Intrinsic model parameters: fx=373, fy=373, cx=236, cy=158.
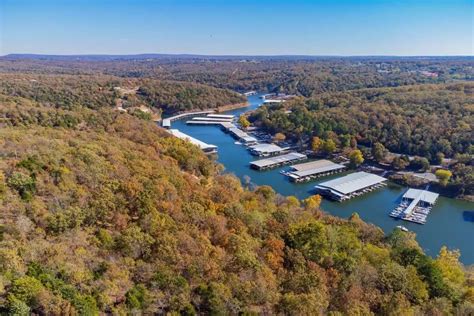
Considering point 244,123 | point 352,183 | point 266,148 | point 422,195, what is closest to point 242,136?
point 244,123

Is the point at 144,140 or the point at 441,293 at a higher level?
the point at 144,140

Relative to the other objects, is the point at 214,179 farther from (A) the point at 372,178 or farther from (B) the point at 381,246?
(A) the point at 372,178

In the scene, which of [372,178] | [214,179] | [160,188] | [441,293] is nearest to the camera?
[441,293]

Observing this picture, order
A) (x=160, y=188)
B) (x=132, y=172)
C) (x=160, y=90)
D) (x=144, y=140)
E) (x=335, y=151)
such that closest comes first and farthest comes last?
(x=160, y=188) < (x=132, y=172) < (x=144, y=140) < (x=335, y=151) < (x=160, y=90)

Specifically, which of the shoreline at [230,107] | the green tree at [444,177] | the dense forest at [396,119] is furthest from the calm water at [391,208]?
the shoreline at [230,107]

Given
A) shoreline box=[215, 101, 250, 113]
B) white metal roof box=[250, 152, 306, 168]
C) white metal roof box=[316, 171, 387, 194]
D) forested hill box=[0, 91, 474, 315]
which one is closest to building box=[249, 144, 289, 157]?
white metal roof box=[250, 152, 306, 168]

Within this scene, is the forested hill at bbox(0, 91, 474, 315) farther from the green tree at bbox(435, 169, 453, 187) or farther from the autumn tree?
the autumn tree

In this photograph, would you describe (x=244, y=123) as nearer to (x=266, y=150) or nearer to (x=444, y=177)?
(x=266, y=150)

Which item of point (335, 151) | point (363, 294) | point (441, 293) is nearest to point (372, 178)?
point (335, 151)
